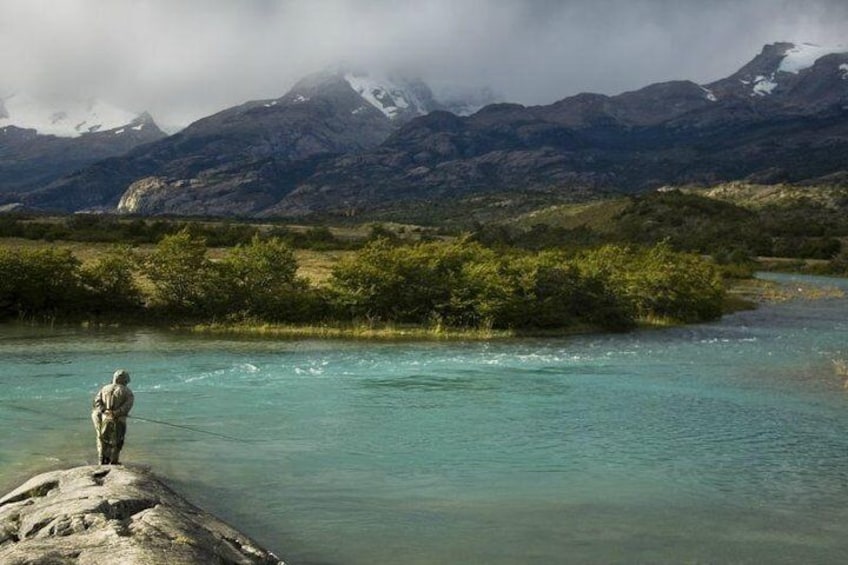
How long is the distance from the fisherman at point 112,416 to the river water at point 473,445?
72.2 inches

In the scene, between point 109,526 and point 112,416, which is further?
point 112,416

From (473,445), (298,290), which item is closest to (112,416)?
(473,445)

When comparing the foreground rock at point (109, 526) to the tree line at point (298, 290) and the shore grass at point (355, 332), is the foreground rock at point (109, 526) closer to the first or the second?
the shore grass at point (355, 332)

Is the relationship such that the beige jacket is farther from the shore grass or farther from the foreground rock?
the shore grass

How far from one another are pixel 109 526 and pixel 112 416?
6245 mm

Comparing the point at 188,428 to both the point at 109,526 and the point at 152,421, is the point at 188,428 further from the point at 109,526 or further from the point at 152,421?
the point at 109,526

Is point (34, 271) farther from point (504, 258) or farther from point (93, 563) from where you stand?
point (93, 563)

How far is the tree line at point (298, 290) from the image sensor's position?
187 ft

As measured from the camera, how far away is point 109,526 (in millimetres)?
13680

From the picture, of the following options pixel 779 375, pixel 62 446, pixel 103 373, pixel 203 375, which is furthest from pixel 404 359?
pixel 62 446

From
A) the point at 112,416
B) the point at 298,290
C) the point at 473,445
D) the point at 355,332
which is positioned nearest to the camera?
the point at 112,416

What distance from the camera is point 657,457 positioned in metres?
24.7

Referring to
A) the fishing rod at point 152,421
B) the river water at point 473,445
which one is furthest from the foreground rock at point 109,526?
the fishing rod at point 152,421

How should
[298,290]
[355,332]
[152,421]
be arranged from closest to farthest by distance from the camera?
[152,421] → [355,332] → [298,290]
